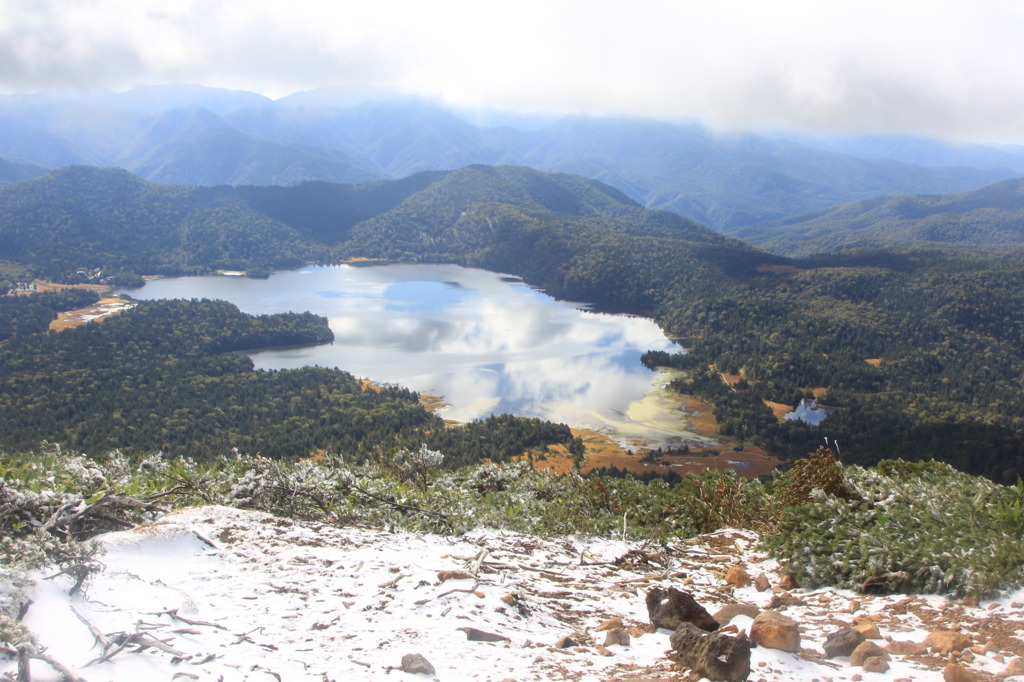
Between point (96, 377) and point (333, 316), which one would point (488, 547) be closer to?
point (96, 377)

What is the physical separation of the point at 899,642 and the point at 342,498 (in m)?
6.00

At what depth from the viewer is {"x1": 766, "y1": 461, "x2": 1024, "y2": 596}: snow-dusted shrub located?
4.73m

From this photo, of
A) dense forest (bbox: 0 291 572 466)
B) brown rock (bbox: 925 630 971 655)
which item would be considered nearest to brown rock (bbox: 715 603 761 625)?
brown rock (bbox: 925 630 971 655)

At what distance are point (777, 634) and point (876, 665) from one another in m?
0.56

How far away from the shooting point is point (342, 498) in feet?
25.9

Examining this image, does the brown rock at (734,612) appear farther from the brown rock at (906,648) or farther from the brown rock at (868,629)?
the brown rock at (906,648)

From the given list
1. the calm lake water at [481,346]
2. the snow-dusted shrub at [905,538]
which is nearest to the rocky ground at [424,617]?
the snow-dusted shrub at [905,538]

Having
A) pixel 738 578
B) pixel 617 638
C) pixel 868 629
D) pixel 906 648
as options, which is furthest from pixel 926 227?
pixel 617 638

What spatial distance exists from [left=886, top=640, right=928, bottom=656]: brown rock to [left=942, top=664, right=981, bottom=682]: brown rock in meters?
0.41

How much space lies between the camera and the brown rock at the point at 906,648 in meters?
3.98

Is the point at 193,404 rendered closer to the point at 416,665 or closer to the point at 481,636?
the point at 481,636

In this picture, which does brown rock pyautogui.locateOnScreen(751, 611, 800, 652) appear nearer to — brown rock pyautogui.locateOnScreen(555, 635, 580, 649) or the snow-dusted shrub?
brown rock pyautogui.locateOnScreen(555, 635, 580, 649)

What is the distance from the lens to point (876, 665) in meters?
Result: 3.79

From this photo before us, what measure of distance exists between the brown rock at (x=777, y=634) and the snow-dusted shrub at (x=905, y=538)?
1455mm
